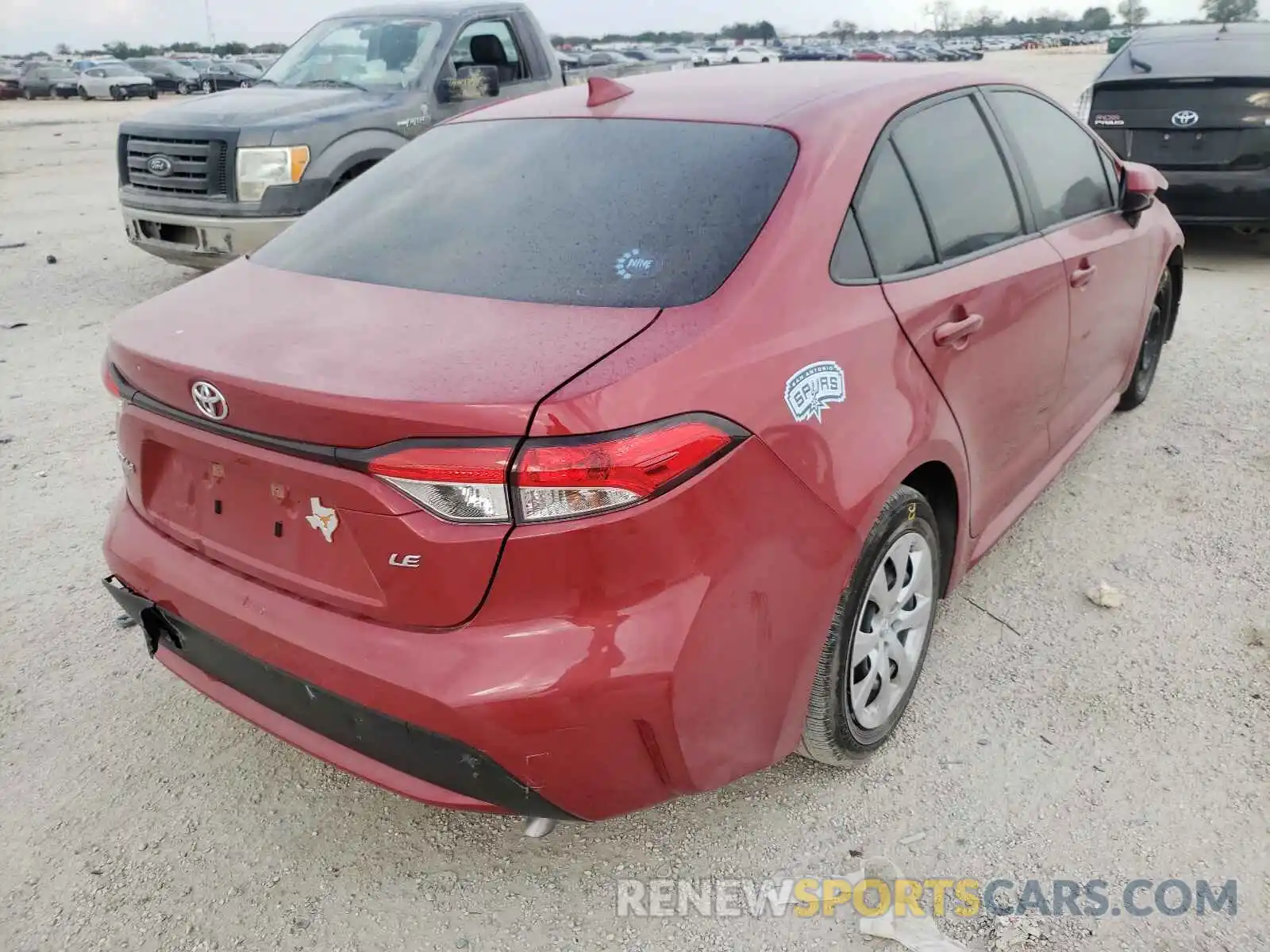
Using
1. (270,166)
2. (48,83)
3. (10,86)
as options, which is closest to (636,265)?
(270,166)

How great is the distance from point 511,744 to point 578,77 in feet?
30.3

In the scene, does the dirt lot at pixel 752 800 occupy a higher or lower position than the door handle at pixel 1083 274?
lower

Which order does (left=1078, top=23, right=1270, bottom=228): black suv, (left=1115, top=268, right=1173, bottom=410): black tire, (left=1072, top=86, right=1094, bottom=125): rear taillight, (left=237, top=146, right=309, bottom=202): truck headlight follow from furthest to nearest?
(left=1072, top=86, right=1094, bottom=125): rear taillight < (left=1078, top=23, right=1270, bottom=228): black suv < (left=237, top=146, right=309, bottom=202): truck headlight < (left=1115, top=268, right=1173, bottom=410): black tire

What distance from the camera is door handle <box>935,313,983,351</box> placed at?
2.47 m

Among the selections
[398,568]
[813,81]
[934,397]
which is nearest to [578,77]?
[813,81]

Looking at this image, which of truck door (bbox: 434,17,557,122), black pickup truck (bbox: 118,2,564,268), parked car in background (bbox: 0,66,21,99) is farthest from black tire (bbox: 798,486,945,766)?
Answer: parked car in background (bbox: 0,66,21,99)

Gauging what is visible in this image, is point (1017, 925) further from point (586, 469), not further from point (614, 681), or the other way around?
point (586, 469)

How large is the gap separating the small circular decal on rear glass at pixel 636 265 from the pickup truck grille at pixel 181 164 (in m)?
5.36

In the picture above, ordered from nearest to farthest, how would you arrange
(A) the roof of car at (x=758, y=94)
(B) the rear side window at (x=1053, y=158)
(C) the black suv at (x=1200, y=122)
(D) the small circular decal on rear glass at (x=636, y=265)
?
(D) the small circular decal on rear glass at (x=636, y=265) → (A) the roof of car at (x=758, y=94) → (B) the rear side window at (x=1053, y=158) → (C) the black suv at (x=1200, y=122)

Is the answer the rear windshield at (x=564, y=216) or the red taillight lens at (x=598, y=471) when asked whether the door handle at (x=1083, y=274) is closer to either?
the rear windshield at (x=564, y=216)

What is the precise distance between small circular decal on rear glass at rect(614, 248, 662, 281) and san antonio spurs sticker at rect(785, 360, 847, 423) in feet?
1.29

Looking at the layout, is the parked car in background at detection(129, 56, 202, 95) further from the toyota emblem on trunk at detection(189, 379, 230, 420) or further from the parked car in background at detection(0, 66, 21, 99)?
the toyota emblem on trunk at detection(189, 379, 230, 420)

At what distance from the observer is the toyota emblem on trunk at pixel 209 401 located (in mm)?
1969

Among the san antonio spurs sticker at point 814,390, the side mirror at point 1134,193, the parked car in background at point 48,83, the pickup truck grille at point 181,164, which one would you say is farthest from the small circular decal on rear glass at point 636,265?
the parked car in background at point 48,83
